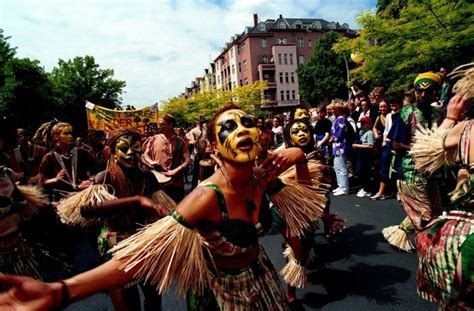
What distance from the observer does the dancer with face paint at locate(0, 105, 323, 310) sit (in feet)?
5.41

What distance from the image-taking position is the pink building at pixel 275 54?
52219mm

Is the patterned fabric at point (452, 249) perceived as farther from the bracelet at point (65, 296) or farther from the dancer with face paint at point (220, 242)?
the bracelet at point (65, 296)

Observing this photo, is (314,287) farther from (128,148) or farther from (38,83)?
(38,83)

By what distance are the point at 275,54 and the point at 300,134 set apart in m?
50.8

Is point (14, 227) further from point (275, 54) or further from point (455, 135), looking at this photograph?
point (275, 54)

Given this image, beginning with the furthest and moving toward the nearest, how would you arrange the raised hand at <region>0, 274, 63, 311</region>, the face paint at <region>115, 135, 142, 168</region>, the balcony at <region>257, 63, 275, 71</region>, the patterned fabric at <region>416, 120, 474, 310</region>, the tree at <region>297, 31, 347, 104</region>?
1. the balcony at <region>257, 63, 275, 71</region>
2. the tree at <region>297, 31, 347, 104</region>
3. the face paint at <region>115, 135, 142, 168</region>
4. the patterned fabric at <region>416, 120, 474, 310</region>
5. the raised hand at <region>0, 274, 63, 311</region>

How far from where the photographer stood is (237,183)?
6.75 ft

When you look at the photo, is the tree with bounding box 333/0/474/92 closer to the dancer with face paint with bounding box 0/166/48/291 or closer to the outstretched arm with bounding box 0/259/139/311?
the dancer with face paint with bounding box 0/166/48/291

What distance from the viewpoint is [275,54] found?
52.1 metres

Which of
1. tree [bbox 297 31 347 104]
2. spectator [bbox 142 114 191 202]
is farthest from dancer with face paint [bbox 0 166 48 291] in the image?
tree [bbox 297 31 347 104]


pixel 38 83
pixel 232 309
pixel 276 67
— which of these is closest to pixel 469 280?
pixel 232 309

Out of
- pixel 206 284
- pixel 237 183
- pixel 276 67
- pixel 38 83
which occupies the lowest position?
pixel 206 284

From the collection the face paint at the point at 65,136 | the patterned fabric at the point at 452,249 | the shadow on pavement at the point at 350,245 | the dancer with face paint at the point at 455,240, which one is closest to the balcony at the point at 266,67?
the shadow on pavement at the point at 350,245

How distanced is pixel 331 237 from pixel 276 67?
1953 inches
